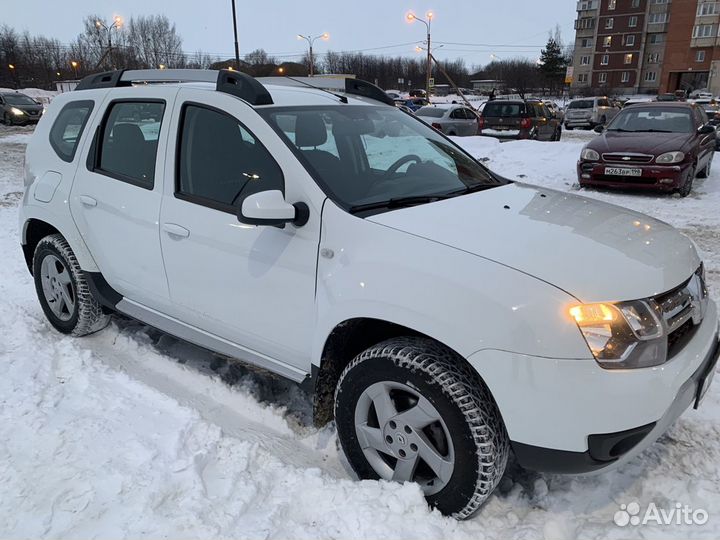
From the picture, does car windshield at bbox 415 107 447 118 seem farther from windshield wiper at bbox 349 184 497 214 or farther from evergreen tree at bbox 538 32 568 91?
evergreen tree at bbox 538 32 568 91

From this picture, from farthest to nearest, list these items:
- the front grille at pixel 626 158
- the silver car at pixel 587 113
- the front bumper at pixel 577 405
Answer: the silver car at pixel 587 113 < the front grille at pixel 626 158 < the front bumper at pixel 577 405

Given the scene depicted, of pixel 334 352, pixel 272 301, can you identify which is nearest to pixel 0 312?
pixel 272 301

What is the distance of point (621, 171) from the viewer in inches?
364

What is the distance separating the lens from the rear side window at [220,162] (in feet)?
9.36

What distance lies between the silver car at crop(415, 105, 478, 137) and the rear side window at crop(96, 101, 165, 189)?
16.0m

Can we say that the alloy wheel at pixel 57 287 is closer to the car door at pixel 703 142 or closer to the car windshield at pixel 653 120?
the car windshield at pixel 653 120

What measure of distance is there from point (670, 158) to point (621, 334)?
8339mm

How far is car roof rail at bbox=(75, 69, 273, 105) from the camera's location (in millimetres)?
2984

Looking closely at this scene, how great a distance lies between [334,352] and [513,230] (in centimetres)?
101

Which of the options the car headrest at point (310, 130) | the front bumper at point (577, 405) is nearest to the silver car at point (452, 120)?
the car headrest at point (310, 130)

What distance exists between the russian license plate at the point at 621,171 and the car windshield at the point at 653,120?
4.88ft

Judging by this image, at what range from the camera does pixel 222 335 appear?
3.14m

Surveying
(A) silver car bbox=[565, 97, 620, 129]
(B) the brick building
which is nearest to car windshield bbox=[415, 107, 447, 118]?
(A) silver car bbox=[565, 97, 620, 129]

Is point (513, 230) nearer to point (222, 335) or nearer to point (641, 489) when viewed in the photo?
point (641, 489)
